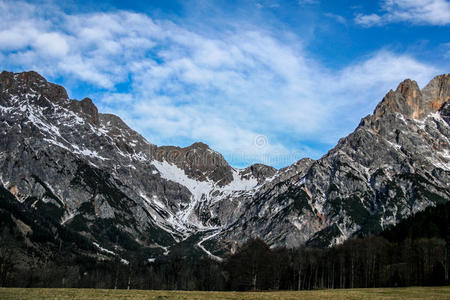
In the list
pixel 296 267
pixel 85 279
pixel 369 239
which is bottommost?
pixel 85 279

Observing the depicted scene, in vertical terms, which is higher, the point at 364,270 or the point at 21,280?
the point at 364,270

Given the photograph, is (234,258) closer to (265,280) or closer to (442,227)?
(265,280)

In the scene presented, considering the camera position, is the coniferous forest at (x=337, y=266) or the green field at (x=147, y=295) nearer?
the green field at (x=147, y=295)

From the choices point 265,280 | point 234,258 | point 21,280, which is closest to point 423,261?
point 265,280

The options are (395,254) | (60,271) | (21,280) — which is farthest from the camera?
(60,271)

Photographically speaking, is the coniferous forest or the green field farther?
the coniferous forest

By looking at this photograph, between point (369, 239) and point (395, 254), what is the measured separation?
1143 cm

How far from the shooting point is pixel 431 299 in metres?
47.4

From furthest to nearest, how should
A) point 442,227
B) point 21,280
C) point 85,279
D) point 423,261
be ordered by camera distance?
point 85,279
point 442,227
point 21,280
point 423,261

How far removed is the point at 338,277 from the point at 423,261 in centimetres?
3401

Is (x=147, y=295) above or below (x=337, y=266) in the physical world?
below

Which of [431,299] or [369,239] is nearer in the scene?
[431,299]

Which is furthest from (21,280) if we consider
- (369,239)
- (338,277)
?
(369,239)

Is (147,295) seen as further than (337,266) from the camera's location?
No
